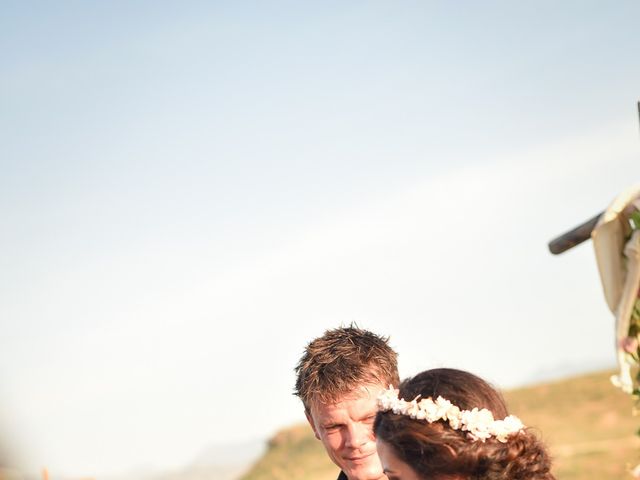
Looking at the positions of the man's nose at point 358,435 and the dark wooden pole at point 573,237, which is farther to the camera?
the man's nose at point 358,435

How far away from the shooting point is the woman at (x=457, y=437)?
12.9ft

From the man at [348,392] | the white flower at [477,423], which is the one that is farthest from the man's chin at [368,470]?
the white flower at [477,423]

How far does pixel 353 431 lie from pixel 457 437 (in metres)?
1.93

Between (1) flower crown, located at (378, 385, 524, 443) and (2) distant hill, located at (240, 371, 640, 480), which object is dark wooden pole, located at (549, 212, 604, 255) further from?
(2) distant hill, located at (240, 371, 640, 480)

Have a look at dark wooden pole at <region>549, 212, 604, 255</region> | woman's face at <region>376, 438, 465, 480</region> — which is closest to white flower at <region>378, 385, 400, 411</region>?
woman's face at <region>376, 438, 465, 480</region>

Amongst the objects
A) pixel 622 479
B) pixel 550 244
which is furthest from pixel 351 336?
pixel 622 479

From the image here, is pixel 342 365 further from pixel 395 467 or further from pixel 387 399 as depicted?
pixel 395 467

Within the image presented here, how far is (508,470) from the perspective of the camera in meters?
3.88

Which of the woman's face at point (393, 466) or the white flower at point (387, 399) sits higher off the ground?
the white flower at point (387, 399)

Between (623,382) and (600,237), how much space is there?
53 centimetres

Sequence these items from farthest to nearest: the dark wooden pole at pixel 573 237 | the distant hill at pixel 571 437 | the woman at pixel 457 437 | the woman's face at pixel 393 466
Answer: the distant hill at pixel 571 437
the woman's face at pixel 393 466
the woman at pixel 457 437
the dark wooden pole at pixel 573 237

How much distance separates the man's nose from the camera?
18.9ft

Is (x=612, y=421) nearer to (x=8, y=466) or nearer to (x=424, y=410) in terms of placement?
(x=8, y=466)

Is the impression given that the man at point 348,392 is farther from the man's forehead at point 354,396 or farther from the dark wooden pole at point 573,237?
the dark wooden pole at point 573,237
